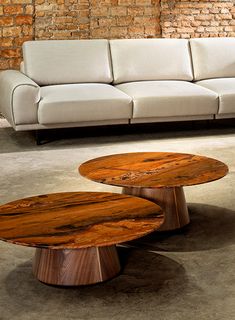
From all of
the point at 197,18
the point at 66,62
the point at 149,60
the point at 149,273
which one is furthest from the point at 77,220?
the point at 197,18

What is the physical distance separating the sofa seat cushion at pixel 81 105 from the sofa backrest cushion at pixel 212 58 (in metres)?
1.21

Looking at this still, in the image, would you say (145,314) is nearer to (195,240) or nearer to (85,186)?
(195,240)

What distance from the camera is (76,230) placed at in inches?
105

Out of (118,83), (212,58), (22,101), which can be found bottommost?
(118,83)

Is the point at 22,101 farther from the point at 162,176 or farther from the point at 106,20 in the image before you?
the point at 162,176

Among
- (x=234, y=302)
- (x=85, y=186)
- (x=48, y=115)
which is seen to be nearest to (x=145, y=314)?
(x=234, y=302)

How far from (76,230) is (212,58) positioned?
448 cm

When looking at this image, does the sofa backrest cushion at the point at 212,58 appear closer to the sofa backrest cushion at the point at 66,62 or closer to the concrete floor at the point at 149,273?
the sofa backrest cushion at the point at 66,62

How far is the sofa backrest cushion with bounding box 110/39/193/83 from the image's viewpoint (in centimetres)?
651

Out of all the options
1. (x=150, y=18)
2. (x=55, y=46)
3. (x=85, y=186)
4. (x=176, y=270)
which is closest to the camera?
(x=176, y=270)

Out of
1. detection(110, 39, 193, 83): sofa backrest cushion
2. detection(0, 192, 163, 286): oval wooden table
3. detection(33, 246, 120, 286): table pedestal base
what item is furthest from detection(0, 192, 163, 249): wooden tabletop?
detection(110, 39, 193, 83): sofa backrest cushion

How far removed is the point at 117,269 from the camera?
9.69 ft

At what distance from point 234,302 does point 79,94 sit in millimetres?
3394

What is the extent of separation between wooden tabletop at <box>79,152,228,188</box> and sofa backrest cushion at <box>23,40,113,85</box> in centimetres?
247
